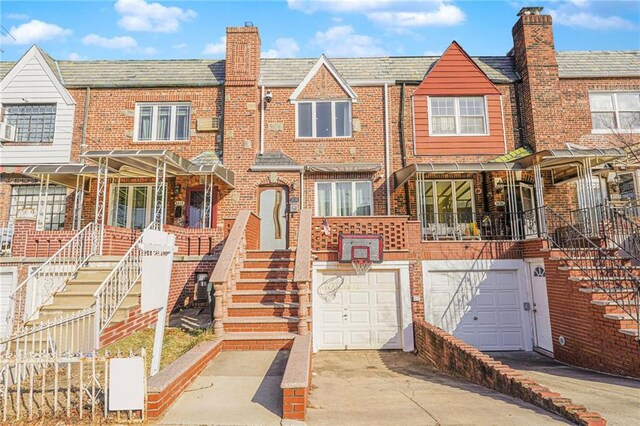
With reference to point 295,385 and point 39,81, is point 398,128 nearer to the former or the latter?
point 295,385

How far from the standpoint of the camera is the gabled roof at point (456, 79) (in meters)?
13.5

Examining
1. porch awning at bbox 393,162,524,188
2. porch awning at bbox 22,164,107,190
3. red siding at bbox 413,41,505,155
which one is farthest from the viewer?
red siding at bbox 413,41,505,155

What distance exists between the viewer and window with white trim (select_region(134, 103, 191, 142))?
13.5 m

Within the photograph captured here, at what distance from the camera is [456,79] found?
536 inches

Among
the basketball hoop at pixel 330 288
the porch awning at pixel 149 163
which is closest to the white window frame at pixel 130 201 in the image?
the porch awning at pixel 149 163

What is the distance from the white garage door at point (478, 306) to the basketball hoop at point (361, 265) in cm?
195

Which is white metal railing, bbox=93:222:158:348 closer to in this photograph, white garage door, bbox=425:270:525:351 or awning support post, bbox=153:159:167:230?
awning support post, bbox=153:159:167:230

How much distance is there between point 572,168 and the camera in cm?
1205

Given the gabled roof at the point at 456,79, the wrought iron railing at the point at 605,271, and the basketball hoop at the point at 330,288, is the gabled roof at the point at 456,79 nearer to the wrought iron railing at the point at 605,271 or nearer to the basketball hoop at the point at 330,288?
the wrought iron railing at the point at 605,271

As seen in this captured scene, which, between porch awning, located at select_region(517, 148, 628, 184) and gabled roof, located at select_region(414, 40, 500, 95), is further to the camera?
gabled roof, located at select_region(414, 40, 500, 95)

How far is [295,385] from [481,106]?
42.4 feet

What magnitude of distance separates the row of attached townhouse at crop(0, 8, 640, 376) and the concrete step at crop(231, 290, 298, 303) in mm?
1927

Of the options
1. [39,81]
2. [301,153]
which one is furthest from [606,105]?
[39,81]

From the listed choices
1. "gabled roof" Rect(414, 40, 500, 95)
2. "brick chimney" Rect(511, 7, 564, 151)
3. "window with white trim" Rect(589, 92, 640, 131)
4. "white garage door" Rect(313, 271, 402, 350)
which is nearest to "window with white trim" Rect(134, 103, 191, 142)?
"white garage door" Rect(313, 271, 402, 350)
